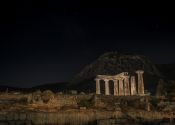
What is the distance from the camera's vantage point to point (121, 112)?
61.8m

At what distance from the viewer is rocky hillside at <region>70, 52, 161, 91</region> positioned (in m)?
124

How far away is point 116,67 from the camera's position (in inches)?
5037

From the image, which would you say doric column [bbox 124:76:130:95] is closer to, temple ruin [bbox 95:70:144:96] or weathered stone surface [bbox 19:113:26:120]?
temple ruin [bbox 95:70:144:96]

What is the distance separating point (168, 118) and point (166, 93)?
2218 cm

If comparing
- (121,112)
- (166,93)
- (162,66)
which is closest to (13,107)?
(121,112)

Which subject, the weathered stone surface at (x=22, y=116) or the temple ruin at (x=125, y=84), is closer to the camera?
the weathered stone surface at (x=22, y=116)

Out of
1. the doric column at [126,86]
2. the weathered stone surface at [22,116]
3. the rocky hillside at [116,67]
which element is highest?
the rocky hillside at [116,67]

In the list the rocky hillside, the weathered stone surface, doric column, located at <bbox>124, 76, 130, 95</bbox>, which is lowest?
the weathered stone surface

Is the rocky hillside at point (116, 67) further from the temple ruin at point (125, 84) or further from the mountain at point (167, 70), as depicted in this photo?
the temple ruin at point (125, 84)

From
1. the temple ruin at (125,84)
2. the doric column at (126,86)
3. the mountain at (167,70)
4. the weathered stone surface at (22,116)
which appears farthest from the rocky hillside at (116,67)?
the weathered stone surface at (22,116)

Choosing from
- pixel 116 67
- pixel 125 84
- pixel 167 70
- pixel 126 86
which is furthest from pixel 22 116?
pixel 167 70

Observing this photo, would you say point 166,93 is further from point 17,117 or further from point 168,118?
point 17,117

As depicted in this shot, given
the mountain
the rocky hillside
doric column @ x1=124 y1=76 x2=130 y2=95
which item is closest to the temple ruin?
doric column @ x1=124 y1=76 x2=130 y2=95

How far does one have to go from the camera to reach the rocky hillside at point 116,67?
124 m
